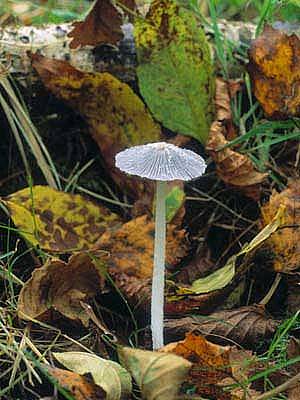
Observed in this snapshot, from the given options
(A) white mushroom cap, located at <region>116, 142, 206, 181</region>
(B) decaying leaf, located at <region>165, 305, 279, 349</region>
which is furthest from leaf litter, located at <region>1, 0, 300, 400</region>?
(A) white mushroom cap, located at <region>116, 142, 206, 181</region>

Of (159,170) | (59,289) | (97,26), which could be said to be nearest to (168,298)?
(59,289)

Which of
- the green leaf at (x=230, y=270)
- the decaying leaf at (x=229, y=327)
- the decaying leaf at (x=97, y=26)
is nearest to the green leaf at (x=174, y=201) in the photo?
the green leaf at (x=230, y=270)

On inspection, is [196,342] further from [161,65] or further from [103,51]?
[103,51]

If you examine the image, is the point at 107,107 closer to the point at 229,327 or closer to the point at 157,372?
the point at 229,327

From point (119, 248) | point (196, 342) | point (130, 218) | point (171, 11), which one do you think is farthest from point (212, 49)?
point (196, 342)

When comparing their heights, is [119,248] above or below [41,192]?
below

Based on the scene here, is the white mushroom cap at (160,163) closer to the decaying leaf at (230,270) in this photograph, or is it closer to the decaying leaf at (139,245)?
the decaying leaf at (230,270)
